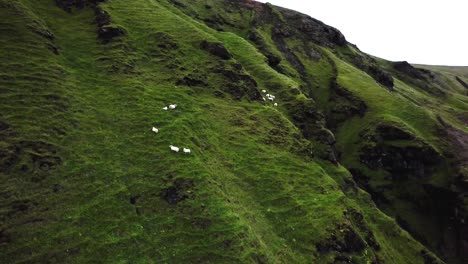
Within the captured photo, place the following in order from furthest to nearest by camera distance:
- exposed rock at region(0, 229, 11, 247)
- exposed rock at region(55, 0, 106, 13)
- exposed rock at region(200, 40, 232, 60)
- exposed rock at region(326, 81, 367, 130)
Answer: exposed rock at region(326, 81, 367, 130) < exposed rock at region(200, 40, 232, 60) < exposed rock at region(55, 0, 106, 13) < exposed rock at region(0, 229, 11, 247)

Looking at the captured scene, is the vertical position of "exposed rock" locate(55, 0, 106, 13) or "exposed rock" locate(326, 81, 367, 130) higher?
"exposed rock" locate(55, 0, 106, 13)

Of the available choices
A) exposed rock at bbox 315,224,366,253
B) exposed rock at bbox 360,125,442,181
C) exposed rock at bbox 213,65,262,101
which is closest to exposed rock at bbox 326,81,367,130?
exposed rock at bbox 360,125,442,181

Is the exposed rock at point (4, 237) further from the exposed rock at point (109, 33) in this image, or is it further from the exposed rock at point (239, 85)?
the exposed rock at point (239, 85)

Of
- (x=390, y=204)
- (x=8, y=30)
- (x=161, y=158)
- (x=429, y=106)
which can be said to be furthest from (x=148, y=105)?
(x=429, y=106)

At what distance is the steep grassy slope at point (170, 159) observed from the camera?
45625 mm

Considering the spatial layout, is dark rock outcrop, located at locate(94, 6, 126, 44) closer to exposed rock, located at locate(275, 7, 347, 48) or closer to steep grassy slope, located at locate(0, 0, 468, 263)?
steep grassy slope, located at locate(0, 0, 468, 263)

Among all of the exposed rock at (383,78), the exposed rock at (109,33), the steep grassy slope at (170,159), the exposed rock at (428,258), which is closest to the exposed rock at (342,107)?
the steep grassy slope at (170,159)

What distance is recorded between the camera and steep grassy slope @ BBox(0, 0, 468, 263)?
150 ft

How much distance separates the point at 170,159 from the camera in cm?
5719

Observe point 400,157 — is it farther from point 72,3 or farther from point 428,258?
point 72,3

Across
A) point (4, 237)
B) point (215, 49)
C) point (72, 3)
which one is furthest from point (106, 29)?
point (4, 237)

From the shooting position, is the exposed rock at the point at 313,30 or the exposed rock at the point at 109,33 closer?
the exposed rock at the point at 109,33

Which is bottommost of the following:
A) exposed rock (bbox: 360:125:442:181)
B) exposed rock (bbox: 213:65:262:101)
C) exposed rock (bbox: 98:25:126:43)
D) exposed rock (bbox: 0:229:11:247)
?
exposed rock (bbox: 360:125:442:181)

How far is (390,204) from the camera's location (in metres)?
110
